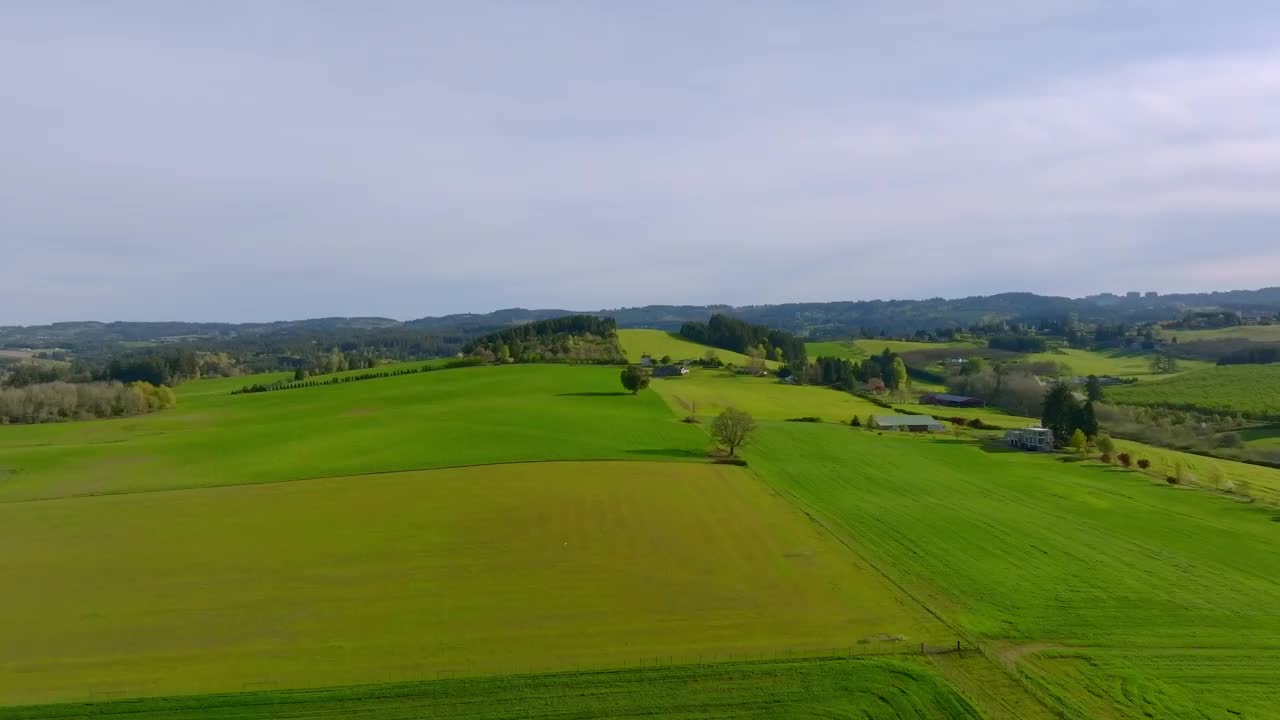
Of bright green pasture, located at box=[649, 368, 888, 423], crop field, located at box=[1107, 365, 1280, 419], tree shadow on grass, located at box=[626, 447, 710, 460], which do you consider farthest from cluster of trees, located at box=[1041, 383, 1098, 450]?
tree shadow on grass, located at box=[626, 447, 710, 460]

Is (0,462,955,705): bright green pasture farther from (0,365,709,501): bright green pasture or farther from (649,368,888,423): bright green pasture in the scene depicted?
(649,368,888,423): bright green pasture

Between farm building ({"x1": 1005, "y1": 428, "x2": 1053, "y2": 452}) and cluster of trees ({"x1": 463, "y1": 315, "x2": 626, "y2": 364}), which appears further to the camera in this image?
cluster of trees ({"x1": 463, "y1": 315, "x2": 626, "y2": 364})

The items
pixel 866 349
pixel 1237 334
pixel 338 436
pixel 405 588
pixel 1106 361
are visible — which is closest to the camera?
pixel 405 588

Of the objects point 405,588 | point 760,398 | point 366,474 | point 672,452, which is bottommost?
point 405,588

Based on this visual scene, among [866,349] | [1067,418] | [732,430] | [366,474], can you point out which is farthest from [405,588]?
[866,349]

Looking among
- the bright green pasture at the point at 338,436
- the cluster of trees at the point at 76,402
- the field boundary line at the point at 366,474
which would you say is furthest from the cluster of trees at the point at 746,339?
the cluster of trees at the point at 76,402

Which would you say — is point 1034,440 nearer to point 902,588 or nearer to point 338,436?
point 902,588

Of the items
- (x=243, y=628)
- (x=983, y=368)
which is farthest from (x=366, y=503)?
(x=983, y=368)
